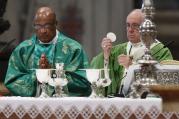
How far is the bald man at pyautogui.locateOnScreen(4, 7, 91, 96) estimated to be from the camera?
17.1 ft

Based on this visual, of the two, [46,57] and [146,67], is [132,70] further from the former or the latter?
[46,57]

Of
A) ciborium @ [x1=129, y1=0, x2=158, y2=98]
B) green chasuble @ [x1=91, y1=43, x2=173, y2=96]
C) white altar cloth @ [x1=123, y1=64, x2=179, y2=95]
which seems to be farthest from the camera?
green chasuble @ [x1=91, y1=43, x2=173, y2=96]

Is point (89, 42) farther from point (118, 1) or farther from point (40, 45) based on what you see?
point (40, 45)

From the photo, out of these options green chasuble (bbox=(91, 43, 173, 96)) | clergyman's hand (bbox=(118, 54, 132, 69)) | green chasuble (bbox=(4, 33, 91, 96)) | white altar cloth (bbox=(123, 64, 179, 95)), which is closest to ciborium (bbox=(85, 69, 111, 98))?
white altar cloth (bbox=(123, 64, 179, 95))

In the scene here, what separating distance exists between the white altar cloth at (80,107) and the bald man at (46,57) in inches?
31.1

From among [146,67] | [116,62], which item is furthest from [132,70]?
[116,62]

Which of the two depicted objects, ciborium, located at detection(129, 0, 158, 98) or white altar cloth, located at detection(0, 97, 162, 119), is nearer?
white altar cloth, located at detection(0, 97, 162, 119)

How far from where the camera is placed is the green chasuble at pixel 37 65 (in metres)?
5.20

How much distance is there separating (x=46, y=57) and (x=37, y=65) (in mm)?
122

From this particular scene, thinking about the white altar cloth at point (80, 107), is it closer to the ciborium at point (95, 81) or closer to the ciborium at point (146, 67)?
the ciborium at point (146, 67)

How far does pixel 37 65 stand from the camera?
5414 mm

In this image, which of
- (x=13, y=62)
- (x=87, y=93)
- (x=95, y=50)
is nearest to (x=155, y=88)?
(x=87, y=93)

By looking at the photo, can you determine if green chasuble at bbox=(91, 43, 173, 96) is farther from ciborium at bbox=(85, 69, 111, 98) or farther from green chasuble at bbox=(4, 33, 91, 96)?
ciborium at bbox=(85, 69, 111, 98)

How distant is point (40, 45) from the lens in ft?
18.2
